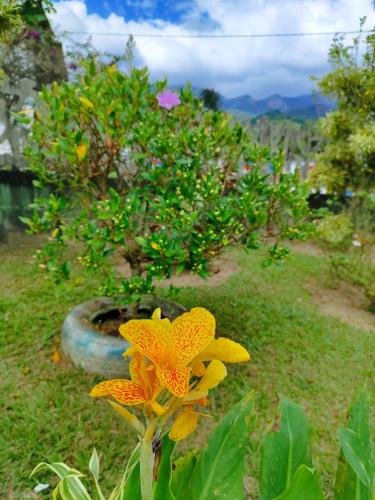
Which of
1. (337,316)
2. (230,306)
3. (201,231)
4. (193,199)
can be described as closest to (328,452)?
(201,231)

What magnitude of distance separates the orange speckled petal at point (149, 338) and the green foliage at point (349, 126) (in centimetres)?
481

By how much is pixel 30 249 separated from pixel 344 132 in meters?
4.38

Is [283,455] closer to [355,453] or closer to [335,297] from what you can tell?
[355,453]

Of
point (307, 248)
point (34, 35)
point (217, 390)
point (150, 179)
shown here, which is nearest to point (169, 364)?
point (150, 179)

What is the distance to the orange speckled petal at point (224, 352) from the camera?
542mm

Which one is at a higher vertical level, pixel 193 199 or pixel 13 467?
pixel 193 199

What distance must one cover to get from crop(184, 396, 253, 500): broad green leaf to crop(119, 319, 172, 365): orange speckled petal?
11.5 inches

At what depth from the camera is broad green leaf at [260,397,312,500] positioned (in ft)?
2.55

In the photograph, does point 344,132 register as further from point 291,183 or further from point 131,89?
point 131,89

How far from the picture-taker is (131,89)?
2.35 metres

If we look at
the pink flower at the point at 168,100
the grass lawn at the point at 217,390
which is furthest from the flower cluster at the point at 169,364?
the pink flower at the point at 168,100

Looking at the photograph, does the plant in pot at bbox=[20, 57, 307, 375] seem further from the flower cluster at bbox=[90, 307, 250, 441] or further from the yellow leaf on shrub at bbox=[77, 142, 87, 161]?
the flower cluster at bbox=[90, 307, 250, 441]

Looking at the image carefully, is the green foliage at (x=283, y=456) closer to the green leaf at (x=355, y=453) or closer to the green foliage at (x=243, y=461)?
the green foliage at (x=243, y=461)

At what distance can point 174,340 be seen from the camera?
55 centimetres
